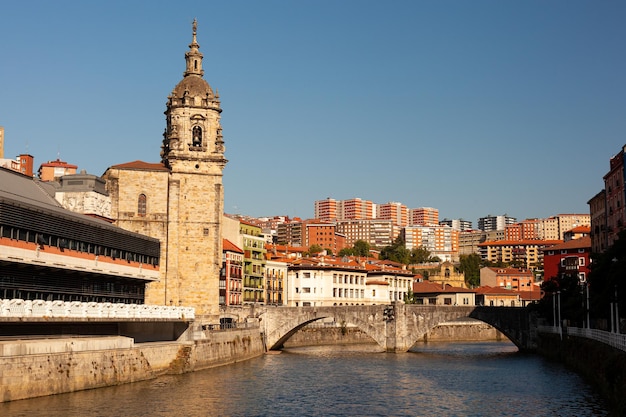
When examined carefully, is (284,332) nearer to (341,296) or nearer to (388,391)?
(388,391)

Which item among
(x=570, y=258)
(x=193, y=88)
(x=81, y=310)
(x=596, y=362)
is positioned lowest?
(x=596, y=362)

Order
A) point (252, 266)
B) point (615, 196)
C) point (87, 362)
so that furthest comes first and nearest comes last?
point (252, 266) → point (615, 196) → point (87, 362)

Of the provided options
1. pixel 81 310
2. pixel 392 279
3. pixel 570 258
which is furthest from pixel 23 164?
pixel 392 279

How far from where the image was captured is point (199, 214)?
97875 mm

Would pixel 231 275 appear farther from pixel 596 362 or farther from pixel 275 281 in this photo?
pixel 596 362

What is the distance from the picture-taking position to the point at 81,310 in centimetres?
6038

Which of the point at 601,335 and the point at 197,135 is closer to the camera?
the point at 601,335

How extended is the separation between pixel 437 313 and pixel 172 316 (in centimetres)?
4357

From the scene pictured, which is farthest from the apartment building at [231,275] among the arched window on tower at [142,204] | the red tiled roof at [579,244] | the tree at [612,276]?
the tree at [612,276]

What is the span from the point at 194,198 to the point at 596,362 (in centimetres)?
4902

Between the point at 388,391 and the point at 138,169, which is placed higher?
the point at 138,169

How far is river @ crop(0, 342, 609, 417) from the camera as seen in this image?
54281 millimetres

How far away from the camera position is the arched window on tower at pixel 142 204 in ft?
319

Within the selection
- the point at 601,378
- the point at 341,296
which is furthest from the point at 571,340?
the point at 341,296
